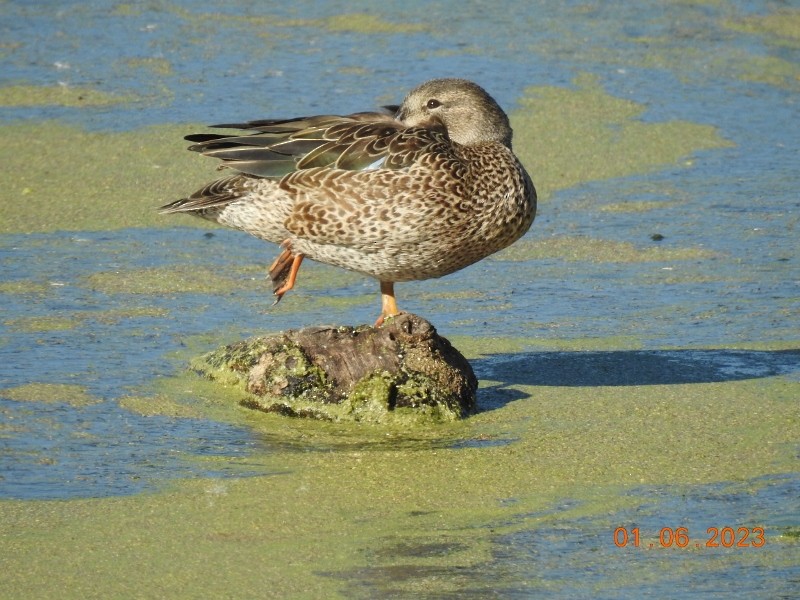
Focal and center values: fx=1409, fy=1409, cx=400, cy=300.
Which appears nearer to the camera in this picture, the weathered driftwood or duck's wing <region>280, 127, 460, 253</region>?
the weathered driftwood

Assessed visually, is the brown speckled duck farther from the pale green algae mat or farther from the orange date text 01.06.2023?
the orange date text 01.06.2023

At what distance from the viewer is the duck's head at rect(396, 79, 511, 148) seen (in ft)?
21.1

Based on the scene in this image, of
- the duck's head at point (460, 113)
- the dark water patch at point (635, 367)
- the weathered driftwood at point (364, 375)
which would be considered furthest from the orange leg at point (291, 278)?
the dark water patch at point (635, 367)

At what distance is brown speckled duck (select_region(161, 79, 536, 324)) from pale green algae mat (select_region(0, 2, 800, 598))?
59cm

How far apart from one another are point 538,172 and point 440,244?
A: 3.14 meters

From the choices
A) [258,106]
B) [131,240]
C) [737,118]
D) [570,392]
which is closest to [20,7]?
[258,106]

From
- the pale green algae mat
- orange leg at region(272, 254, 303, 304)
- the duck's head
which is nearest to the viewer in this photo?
the pale green algae mat

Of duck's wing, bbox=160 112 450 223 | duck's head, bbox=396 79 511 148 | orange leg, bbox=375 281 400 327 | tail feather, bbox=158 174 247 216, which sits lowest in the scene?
orange leg, bbox=375 281 400 327

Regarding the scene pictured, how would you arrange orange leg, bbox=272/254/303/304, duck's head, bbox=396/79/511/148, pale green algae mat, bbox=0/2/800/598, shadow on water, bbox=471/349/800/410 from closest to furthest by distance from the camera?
pale green algae mat, bbox=0/2/800/598
shadow on water, bbox=471/349/800/410
orange leg, bbox=272/254/303/304
duck's head, bbox=396/79/511/148

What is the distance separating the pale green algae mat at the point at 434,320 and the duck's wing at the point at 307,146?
2.83 ft

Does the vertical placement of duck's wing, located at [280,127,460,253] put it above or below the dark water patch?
above

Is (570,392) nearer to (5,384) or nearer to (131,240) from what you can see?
(5,384)

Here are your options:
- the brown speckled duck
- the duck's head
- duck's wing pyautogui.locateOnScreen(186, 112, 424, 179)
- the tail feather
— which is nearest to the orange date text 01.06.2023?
the brown speckled duck

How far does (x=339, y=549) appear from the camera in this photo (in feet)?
14.0
